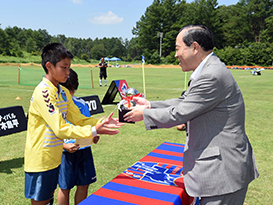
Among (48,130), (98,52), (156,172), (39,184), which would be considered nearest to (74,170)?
(39,184)

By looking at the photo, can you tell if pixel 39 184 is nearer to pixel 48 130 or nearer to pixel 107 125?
pixel 48 130

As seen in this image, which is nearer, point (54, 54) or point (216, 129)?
point (216, 129)

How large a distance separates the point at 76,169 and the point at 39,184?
28.2 inches

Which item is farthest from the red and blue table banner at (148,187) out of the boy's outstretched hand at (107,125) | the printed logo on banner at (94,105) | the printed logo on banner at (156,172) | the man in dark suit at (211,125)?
the printed logo on banner at (94,105)

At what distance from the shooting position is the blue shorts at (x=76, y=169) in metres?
3.19

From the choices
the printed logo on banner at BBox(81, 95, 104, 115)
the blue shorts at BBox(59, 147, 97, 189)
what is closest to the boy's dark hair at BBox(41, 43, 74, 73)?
the blue shorts at BBox(59, 147, 97, 189)

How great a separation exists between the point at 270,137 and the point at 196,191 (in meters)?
6.10

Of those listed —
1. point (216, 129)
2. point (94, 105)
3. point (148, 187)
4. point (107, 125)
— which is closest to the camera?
point (216, 129)

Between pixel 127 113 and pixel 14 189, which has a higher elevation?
pixel 127 113

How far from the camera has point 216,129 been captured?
2.09 m

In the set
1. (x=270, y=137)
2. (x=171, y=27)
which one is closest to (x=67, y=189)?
(x=270, y=137)

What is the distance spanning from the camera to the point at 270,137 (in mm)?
7301

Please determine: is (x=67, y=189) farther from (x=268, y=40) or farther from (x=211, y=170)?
(x=268, y=40)

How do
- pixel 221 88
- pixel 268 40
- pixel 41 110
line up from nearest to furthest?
pixel 221 88 → pixel 41 110 → pixel 268 40
